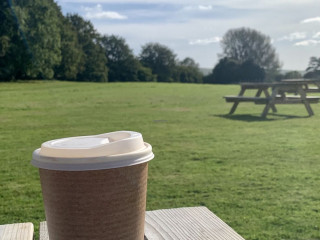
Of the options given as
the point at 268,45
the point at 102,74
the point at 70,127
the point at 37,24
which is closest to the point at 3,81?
the point at 37,24

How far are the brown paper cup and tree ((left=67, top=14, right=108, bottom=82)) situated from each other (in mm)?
32687

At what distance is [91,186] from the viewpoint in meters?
0.91

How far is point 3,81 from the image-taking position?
1104 inches

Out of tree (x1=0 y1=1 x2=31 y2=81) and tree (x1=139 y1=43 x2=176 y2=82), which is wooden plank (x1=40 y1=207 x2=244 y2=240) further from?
tree (x1=139 y1=43 x2=176 y2=82)

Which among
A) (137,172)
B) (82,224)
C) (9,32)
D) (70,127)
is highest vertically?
(9,32)

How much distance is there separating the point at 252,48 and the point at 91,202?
32.6 metres

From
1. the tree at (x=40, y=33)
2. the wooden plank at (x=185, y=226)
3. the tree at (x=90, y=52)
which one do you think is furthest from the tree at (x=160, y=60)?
the wooden plank at (x=185, y=226)

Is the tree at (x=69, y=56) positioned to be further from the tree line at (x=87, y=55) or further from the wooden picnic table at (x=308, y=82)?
the wooden picnic table at (x=308, y=82)

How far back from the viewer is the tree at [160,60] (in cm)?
3722

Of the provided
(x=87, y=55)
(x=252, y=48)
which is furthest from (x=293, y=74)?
(x=87, y=55)

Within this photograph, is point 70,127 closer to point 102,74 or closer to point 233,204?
point 233,204

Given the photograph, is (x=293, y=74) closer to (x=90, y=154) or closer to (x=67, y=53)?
(x=67, y=53)

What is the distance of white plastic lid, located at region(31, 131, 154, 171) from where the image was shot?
90 cm

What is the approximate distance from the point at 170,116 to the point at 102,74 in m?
24.9
